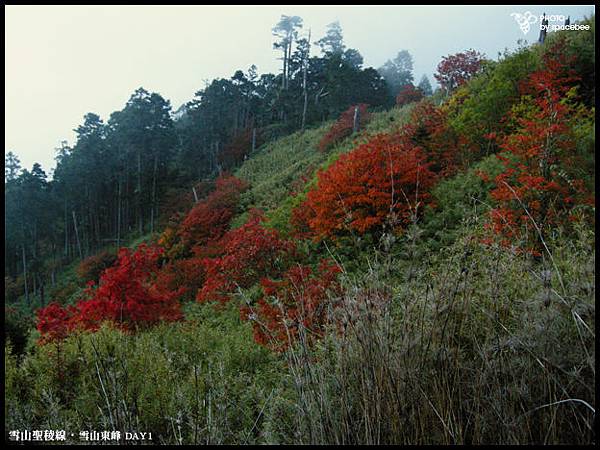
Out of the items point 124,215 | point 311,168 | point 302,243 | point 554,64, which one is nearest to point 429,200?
point 302,243

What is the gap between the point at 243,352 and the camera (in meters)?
4.56

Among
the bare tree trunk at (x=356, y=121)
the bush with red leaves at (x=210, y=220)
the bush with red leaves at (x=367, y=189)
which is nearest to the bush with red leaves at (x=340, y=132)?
the bare tree trunk at (x=356, y=121)

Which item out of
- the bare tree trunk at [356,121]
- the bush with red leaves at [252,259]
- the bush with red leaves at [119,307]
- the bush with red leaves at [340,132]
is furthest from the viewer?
the bush with red leaves at [340,132]

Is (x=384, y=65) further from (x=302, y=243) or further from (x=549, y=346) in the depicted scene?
(x=549, y=346)

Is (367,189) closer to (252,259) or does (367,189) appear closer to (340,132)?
(252,259)

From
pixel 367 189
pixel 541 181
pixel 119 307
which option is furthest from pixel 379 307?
pixel 119 307

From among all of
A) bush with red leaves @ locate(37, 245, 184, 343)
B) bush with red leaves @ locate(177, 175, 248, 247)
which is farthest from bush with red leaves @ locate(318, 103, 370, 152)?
bush with red leaves @ locate(37, 245, 184, 343)

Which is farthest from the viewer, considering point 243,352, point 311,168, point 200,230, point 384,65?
point 384,65

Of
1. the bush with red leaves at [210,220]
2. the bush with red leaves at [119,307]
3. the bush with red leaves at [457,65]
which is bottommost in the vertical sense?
the bush with red leaves at [119,307]

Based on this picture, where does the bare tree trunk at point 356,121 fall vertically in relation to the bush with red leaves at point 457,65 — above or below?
below

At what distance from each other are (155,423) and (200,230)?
43.6 feet

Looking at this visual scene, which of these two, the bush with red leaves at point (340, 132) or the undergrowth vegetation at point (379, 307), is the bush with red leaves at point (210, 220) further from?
the bush with red leaves at point (340, 132)

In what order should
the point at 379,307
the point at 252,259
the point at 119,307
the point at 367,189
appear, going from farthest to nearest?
1. the point at 252,259
2. the point at 367,189
3. the point at 119,307
4. the point at 379,307

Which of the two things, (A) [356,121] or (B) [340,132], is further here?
(B) [340,132]
